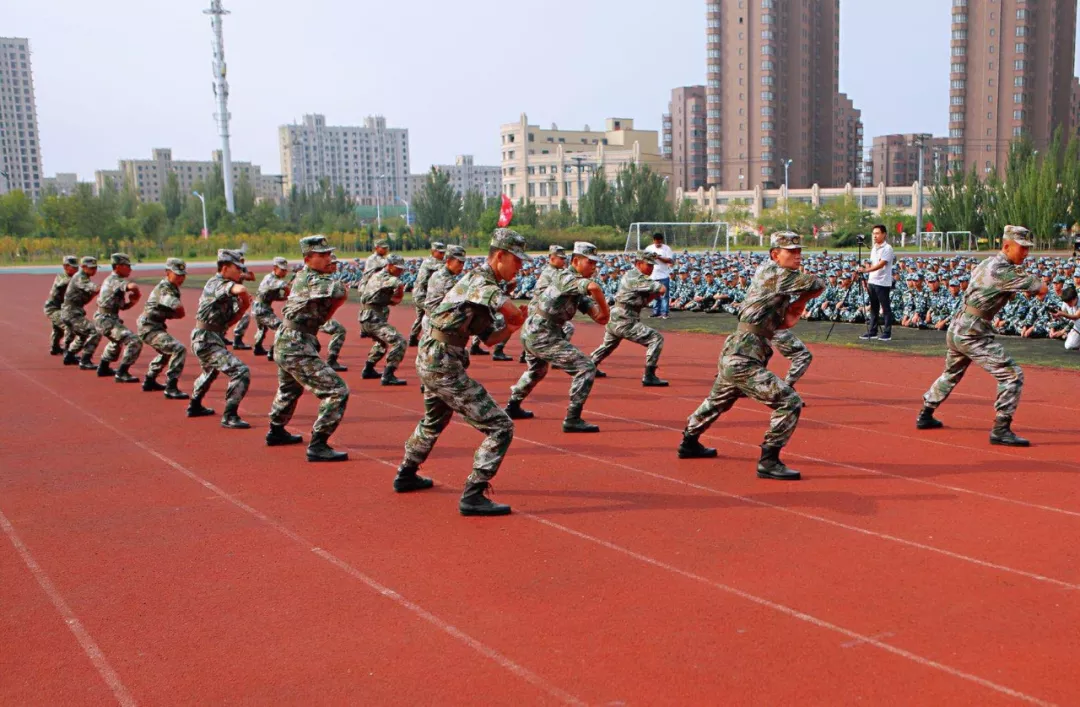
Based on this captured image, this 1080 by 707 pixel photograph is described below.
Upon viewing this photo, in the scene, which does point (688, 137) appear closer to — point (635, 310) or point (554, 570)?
point (635, 310)

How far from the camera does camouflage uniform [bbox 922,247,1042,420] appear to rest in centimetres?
846

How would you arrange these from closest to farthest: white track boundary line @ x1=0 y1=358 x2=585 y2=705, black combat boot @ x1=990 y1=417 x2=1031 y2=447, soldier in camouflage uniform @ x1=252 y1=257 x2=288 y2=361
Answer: white track boundary line @ x1=0 y1=358 x2=585 y2=705 < black combat boot @ x1=990 y1=417 x2=1031 y2=447 < soldier in camouflage uniform @ x1=252 y1=257 x2=288 y2=361

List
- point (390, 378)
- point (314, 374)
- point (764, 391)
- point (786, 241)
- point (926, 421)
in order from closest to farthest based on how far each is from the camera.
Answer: point (764, 391), point (786, 241), point (314, 374), point (926, 421), point (390, 378)

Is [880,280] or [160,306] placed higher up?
[160,306]

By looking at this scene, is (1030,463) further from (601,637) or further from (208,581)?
(208,581)

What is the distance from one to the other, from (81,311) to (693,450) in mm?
11143

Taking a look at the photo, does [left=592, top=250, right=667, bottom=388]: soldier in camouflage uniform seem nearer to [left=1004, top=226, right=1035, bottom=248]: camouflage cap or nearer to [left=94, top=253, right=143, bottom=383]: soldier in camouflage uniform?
[left=1004, top=226, right=1035, bottom=248]: camouflage cap

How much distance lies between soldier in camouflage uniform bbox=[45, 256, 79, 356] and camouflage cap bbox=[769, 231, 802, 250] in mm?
12450

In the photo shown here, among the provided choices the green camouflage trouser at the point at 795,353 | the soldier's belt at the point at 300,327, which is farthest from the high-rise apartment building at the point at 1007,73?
the soldier's belt at the point at 300,327

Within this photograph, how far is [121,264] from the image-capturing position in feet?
41.9

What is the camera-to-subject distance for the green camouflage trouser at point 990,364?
27.8 ft

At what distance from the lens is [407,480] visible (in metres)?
7.46

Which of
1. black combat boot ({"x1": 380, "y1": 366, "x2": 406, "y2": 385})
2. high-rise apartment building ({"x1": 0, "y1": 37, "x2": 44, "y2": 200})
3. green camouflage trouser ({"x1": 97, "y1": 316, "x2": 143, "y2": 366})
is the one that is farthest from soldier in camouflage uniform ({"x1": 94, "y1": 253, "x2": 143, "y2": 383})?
high-rise apartment building ({"x1": 0, "y1": 37, "x2": 44, "y2": 200})

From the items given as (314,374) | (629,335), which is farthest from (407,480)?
(629,335)
